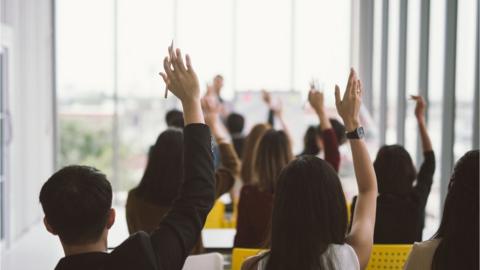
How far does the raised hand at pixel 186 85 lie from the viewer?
1.56 meters

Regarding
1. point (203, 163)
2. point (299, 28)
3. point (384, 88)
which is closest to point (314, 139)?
point (203, 163)

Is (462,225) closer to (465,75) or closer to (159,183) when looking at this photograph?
(159,183)

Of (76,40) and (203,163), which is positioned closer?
(203,163)

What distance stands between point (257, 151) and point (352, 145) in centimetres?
141

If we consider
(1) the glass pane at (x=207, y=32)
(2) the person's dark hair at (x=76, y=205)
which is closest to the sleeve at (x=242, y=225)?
(2) the person's dark hair at (x=76, y=205)

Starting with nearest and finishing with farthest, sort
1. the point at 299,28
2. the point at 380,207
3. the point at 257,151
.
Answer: the point at 380,207, the point at 257,151, the point at 299,28

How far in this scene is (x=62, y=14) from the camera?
352 inches

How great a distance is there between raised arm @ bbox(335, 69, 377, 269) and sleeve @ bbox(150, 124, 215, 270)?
23.7 inches

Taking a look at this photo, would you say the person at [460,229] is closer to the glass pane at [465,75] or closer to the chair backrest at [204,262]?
the chair backrest at [204,262]

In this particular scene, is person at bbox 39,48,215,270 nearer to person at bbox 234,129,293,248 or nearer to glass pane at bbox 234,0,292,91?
person at bbox 234,129,293,248

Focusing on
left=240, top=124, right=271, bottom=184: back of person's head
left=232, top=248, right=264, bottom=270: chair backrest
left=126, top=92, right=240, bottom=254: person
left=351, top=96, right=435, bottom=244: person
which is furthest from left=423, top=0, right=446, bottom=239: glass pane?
left=232, top=248, right=264, bottom=270: chair backrest

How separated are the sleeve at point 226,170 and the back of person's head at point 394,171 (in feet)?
2.58

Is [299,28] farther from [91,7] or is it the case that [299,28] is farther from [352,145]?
[352,145]

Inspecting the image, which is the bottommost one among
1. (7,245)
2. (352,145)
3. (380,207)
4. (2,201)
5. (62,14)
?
(7,245)
